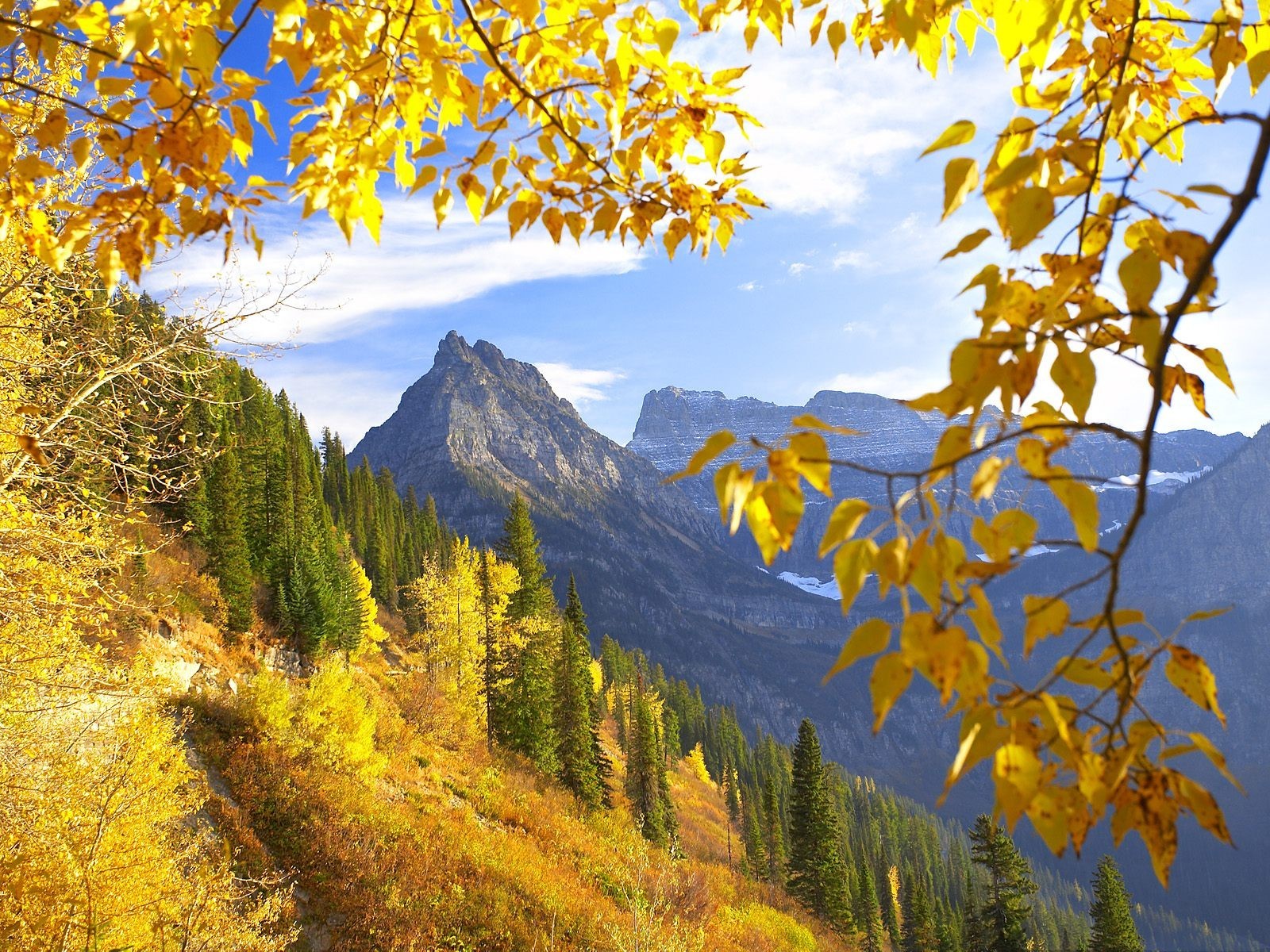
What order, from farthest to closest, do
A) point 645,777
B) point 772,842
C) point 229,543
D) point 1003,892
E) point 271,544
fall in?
1. point 772,842
2. point 645,777
3. point 271,544
4. point 1003,892
5. point 229,543

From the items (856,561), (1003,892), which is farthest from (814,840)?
(856,561)

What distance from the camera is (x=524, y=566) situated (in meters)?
32.5

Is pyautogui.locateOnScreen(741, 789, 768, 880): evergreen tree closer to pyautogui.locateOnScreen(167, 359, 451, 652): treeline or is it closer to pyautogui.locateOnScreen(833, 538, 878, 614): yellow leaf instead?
pyautogui.locateOnScreen(167, 359, 451, 652): treeline

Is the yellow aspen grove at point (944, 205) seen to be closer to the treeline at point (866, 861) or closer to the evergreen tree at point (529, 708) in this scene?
the evergreen tree at point (529, 708)

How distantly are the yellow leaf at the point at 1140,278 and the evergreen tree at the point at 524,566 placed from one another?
30132mm

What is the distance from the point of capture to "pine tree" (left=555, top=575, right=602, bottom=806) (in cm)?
2888

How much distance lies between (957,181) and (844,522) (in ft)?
2.10

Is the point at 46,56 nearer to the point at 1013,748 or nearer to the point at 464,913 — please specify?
the point at 1013,748

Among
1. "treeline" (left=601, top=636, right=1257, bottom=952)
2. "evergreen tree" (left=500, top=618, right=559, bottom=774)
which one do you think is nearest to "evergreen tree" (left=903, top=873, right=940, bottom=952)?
"treeline" (left=601, top=636, right=1257, bottom=952)

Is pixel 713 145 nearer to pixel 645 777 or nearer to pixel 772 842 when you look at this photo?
pixel 645 777

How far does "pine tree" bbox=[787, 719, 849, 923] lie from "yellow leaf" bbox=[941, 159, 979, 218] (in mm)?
39132

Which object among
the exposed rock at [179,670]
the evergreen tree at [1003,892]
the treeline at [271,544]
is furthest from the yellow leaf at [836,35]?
the evergreen tree at [1003,892]

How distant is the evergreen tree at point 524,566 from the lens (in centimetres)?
3142

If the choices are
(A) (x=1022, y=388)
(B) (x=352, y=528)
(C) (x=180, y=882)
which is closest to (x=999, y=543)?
(A) (x=1022, y=388)
